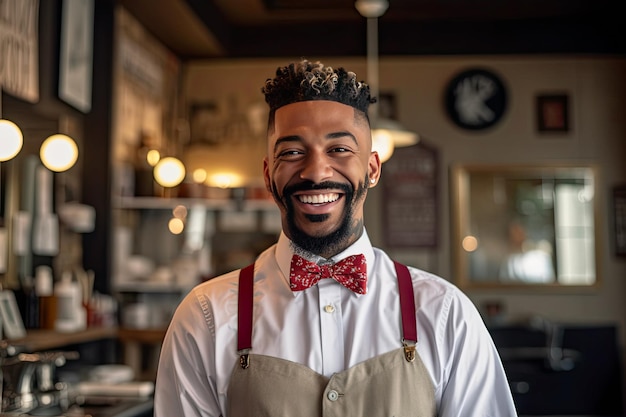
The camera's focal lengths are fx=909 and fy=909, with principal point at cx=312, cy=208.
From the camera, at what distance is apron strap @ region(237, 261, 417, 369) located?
5.50 feet

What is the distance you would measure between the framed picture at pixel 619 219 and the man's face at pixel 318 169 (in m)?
5.71

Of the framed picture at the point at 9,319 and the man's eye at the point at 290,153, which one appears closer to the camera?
the man's eye at the point at 290,153

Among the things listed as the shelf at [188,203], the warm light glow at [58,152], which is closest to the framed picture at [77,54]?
the warm light glow at [58,152]

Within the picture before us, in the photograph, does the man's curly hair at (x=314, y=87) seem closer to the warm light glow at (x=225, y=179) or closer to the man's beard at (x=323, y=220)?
the man's beard at (x=323, y=220)

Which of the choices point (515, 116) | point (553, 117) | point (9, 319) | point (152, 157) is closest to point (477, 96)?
point (515, 116)

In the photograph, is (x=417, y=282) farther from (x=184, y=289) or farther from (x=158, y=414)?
(x=184, y=289)

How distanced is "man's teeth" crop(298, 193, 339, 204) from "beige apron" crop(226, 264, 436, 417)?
28 cm

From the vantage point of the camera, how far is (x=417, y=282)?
5.80 feet

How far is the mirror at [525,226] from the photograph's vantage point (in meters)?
7.00

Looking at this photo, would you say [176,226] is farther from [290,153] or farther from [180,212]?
[290,153]

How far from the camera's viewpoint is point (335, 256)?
1758mm

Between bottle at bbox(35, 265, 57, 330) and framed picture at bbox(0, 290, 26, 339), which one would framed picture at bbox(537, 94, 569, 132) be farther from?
framed picture at bbox(0, 290, 26, 339)

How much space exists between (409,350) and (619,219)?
18.9 ft

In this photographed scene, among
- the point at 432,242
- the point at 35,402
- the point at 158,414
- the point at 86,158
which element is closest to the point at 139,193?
the point at 86,158
